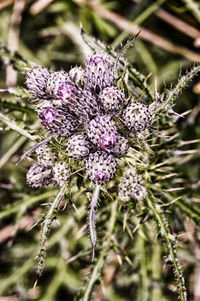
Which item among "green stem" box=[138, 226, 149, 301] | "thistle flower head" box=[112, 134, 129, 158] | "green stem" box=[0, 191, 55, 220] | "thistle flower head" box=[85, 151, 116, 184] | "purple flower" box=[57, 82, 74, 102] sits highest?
"purple flower" box=[57, 82, 74, 102]

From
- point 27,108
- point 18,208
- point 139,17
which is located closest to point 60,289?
point 18,208

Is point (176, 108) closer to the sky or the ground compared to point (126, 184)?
closer to the sky

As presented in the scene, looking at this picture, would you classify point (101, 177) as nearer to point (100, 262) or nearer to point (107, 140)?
point (107, 140)

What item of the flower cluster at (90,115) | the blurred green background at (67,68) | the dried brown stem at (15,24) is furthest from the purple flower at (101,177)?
the dried brown stem at (15,24)

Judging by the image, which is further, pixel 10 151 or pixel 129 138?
pixel 10 151

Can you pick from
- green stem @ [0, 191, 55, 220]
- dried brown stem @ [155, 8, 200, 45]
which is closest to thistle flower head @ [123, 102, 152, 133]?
green stem @ [0, 191, 55, 220]

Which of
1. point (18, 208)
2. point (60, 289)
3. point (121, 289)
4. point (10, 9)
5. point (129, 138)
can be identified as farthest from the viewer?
point (10, 9)

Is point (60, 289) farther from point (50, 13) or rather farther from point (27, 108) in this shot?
point (50, 13)

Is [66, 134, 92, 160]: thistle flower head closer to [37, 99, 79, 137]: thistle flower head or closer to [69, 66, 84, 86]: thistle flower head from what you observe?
[37, 99, 79, 137]: thistle flower head

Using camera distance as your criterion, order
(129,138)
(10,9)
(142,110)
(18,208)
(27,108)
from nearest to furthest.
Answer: (142,110)
(129,138)
(27,108)
(18,208)
(10,9)
